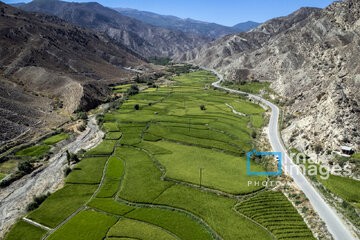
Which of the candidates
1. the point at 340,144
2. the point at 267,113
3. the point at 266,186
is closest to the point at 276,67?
the point at 267,113

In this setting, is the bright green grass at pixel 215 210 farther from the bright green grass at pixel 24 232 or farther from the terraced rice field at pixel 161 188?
the bright green grass at pixel 24 232

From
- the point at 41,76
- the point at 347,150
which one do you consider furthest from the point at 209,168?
the point at 41,76

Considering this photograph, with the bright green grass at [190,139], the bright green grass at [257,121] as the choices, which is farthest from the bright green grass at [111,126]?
the bright green grass at [257,121]

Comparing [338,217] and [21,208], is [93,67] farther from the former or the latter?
[338,217]

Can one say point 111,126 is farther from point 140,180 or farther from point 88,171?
point 140,180

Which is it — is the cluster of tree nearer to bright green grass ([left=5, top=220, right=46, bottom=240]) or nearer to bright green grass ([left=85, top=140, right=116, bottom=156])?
bright green grass ([left=85, top=140, right=116, bottom=156])

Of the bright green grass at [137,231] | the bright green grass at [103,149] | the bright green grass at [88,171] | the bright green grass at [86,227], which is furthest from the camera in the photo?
the bright green grass at [103,149]
